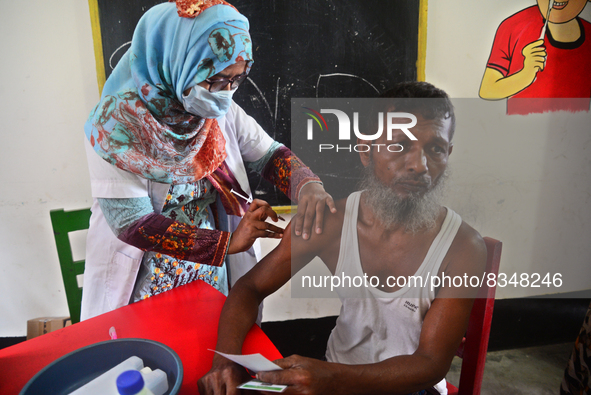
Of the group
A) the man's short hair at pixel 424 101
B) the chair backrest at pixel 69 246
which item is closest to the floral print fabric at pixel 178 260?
the chair backrest at pixel 69 246

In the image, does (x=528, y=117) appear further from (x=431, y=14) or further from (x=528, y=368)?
(x=528, y=368)

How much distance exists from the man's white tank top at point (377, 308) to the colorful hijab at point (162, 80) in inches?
25.4

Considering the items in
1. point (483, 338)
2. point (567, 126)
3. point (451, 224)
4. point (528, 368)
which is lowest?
point (528, 368)

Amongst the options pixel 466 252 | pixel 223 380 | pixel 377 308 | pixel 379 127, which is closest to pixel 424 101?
pixel 379 127

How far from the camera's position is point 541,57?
4.46 ft

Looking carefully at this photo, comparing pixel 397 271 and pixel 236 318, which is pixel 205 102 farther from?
pixel 397 271

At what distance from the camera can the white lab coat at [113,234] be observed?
3.87 feet

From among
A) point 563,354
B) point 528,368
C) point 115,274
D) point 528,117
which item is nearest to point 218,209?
point 115,274

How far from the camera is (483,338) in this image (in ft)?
3.22

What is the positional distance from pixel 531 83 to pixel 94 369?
1.68m

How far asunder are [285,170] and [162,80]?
0.60 m

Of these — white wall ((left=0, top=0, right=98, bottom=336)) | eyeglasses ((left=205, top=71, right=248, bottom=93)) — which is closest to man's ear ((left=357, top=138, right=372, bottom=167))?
eyeglasses ((left=205, top=71, right=248, bottom=93))

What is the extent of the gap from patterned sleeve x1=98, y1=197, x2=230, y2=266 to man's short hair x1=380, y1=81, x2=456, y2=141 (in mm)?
702

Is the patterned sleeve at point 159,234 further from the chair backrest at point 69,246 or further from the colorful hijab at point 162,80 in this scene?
the chair backrest at point 69,246
